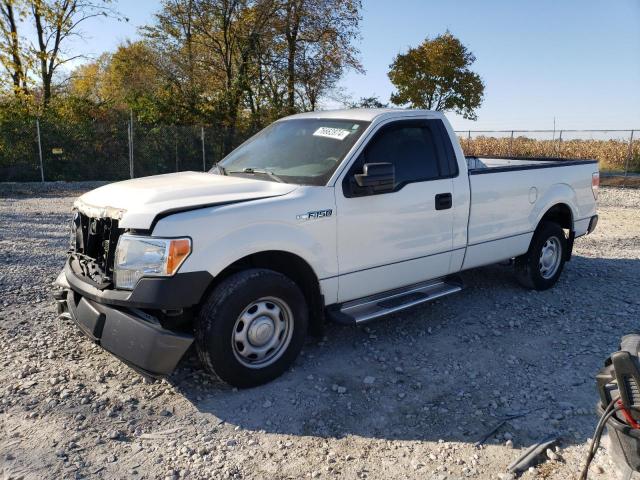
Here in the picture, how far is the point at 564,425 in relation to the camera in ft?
11.1

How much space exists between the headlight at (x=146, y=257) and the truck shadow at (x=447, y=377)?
969 mm

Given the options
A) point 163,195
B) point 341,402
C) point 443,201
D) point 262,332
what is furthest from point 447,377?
point 163,195

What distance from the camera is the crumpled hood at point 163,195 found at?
344cm

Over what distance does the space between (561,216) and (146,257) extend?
5.14 m

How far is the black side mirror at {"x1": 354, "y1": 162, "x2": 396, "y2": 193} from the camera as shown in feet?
13.2

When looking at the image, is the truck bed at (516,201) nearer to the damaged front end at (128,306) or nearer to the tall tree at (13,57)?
the damaged front end at (128,306)

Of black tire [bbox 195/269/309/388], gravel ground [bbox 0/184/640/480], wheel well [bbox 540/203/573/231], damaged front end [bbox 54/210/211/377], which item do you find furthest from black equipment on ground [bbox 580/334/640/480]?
wheel well [bbox 540/203/573/231]

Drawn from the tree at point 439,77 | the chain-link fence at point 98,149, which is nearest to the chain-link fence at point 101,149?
the chain-link fence at point 98,149

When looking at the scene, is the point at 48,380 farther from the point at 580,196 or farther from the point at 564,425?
the point at 580,196

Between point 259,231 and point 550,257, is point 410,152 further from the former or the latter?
point 550,257

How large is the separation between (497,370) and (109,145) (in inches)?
724

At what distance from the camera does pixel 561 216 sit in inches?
253

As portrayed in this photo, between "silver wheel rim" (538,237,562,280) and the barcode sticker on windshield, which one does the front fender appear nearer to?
the barcode sticker on windshield

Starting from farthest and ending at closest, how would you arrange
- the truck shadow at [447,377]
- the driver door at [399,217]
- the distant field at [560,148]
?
the distant field at [560,148] → the driver door at [399,217] → the truck shadow at [447,377]
